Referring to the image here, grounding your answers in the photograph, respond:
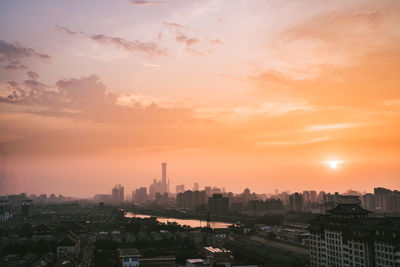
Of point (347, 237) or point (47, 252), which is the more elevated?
point (347, 237)

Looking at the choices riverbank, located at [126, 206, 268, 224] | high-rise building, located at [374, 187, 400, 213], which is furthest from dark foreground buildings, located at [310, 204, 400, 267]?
high-rise building, located at [374, 187, 400, 213]

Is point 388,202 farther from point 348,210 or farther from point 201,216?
point 348,210

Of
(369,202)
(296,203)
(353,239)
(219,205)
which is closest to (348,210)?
(353,239)

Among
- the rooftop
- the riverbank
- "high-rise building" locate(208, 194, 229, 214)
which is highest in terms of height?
the rooftop

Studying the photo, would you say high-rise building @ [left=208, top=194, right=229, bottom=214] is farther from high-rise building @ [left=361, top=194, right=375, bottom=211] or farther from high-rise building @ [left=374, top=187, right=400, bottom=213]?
high-rise building @ [left=374, top=187, right=400, bottom=213]

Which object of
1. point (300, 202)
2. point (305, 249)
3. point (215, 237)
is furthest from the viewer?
point (300, 202)

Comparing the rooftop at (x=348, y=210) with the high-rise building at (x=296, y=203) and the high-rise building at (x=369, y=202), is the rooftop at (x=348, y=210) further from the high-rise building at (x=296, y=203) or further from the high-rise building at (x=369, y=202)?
the high-rise building at (x=296, y=203)

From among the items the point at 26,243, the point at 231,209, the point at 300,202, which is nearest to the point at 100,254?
the point at 26,243

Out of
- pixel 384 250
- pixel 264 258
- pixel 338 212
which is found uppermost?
pixel 338 212

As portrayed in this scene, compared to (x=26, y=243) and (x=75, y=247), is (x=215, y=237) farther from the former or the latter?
(x=26, y=243)
